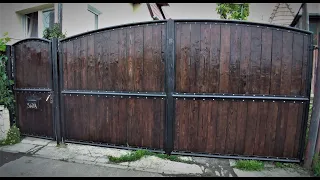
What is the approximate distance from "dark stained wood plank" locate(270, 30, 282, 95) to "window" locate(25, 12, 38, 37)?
27.2ft

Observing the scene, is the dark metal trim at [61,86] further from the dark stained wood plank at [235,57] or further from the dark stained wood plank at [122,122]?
the dark stained wood plank at [235,57]

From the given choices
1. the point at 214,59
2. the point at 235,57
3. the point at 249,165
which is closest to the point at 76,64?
the point at 214,59

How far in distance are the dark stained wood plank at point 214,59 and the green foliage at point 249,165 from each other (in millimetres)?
1287

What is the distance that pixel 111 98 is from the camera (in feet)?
11.1

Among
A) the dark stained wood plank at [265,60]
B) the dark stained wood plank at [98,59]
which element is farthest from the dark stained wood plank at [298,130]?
the dark stained wood plank at [98,59]

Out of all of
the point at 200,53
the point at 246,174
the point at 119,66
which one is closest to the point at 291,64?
the point at 200,53

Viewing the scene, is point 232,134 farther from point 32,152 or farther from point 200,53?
point 32,152

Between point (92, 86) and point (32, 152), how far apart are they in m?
1.70

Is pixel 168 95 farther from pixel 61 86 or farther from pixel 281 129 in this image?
pixel 61 86

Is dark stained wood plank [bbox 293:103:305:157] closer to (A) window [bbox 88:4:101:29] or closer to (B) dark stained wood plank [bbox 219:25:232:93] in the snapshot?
(B) dark stained wood plank [bbox 219:25:232:93]

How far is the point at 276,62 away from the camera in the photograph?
286 cm

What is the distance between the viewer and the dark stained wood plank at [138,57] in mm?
3150

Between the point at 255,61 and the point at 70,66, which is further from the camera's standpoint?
the point at 70,66

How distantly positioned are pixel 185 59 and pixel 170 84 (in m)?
0.52
